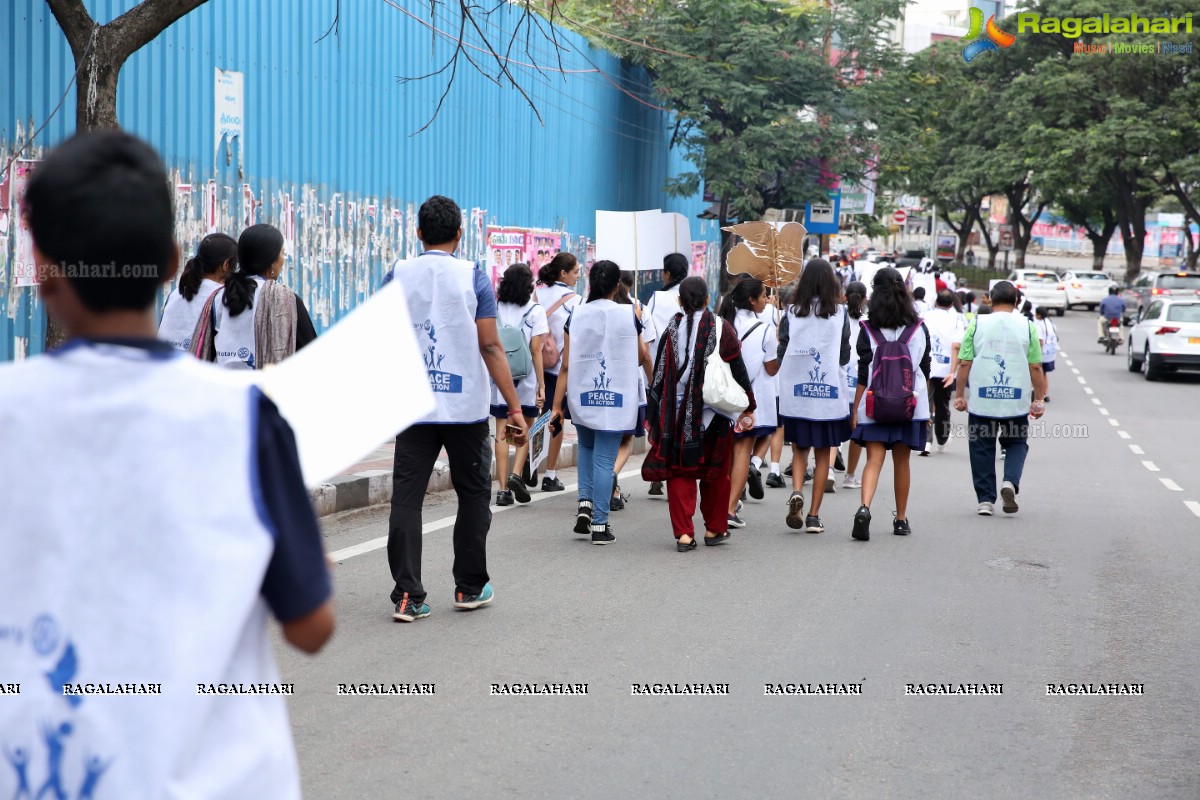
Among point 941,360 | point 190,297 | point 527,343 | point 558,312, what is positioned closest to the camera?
point 190,297

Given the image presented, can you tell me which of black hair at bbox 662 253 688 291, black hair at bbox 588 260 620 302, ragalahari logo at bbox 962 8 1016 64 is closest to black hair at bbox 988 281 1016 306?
black hair at bbox 662 253 688 291

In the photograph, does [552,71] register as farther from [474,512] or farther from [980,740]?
[980,740]

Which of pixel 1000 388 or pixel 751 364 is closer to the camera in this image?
pixel 751 364

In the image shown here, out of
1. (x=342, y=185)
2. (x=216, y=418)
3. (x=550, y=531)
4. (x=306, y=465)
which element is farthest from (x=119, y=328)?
(x=342, y=185)

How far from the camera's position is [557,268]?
34.3 ft

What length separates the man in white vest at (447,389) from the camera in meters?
6.22

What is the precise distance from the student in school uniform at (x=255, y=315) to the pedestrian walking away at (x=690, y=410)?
A: 2.74m

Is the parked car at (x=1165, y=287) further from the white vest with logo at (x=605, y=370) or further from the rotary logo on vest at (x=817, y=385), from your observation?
the white vest with logo at (x=605, y=370)

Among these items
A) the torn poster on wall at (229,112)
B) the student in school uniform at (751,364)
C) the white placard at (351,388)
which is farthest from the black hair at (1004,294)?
the white placard at (351,388)

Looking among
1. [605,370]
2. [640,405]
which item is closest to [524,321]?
[640,405]

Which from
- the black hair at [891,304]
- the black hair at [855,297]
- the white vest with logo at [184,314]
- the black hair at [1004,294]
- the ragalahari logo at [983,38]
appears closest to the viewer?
the white vest with logo at [184,314]

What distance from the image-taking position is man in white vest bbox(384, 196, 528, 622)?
6.22 metres

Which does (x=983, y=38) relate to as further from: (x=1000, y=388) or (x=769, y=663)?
(x=769, y=663)

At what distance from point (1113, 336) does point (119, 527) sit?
33.7m
